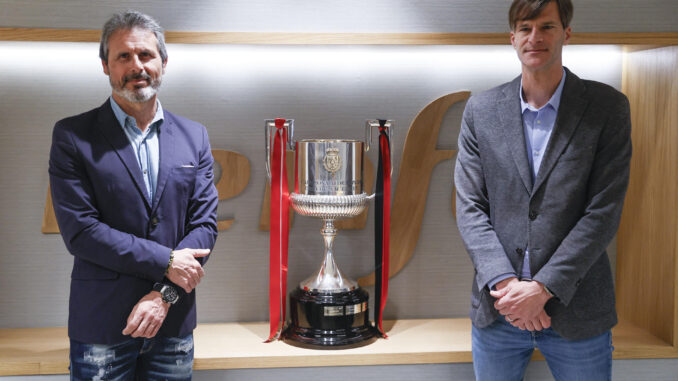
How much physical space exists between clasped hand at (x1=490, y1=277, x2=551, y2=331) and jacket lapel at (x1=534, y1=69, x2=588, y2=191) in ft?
0.89

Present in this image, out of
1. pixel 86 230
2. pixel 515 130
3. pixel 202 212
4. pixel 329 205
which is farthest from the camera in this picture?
pixel 329 205

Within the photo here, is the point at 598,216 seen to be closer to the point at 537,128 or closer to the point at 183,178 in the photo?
the point at 537,128

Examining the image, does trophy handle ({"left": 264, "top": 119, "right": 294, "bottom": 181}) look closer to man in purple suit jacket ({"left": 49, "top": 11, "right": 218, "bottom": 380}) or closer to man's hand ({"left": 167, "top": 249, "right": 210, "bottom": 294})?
man in purple suit jacket ({"left": 49, "top": 11, "right": 218, "bottom": 380})

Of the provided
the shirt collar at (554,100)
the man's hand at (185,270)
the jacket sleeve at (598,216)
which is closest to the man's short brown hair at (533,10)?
the shirt collar at (554,100)

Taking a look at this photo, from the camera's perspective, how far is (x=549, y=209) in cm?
172

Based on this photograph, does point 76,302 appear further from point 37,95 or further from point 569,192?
point 569,192

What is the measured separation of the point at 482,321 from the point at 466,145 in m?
0.52

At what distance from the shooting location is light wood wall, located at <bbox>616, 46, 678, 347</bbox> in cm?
238

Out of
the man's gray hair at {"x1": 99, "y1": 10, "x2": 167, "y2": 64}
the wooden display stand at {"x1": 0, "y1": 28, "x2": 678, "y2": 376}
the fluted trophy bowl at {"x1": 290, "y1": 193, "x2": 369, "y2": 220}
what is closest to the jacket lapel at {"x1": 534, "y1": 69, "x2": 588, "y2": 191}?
the wooden display stand at {"x1": 0, "y1": 28, "x2": 678, "y2": 376}

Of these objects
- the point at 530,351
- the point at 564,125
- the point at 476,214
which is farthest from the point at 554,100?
the point at 530,351

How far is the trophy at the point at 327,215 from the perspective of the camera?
2.31 metres

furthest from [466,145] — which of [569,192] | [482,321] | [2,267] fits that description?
[2,267]

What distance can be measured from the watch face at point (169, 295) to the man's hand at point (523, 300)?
88 centimetres

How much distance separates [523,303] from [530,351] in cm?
25
